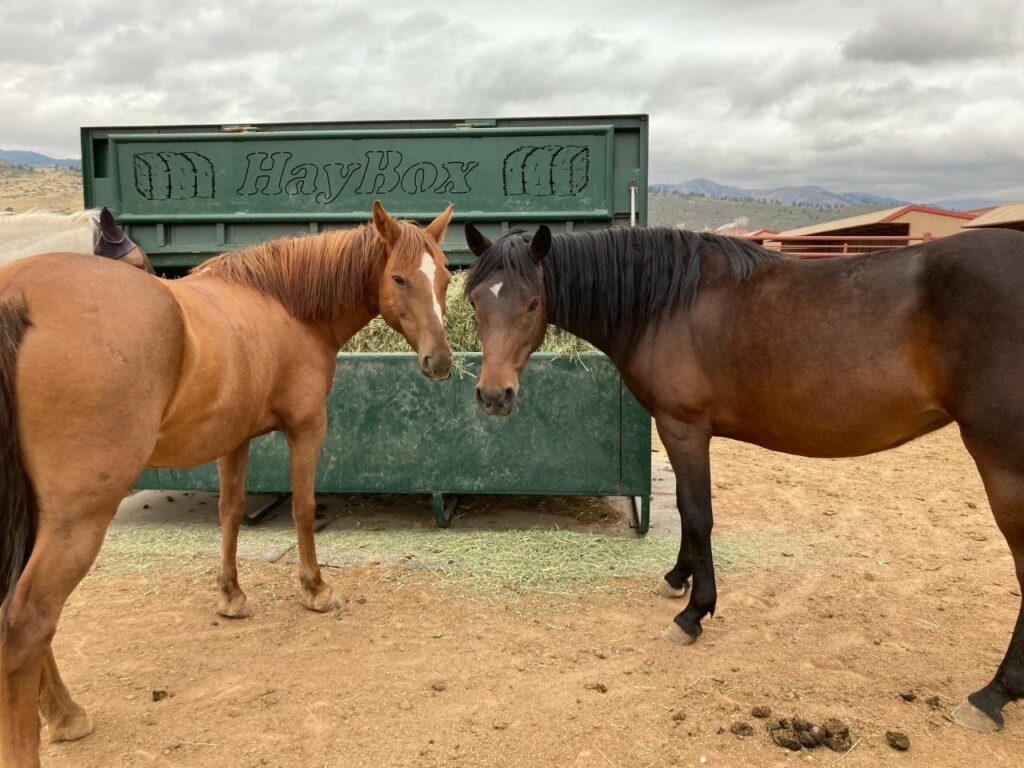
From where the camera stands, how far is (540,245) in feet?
10.8

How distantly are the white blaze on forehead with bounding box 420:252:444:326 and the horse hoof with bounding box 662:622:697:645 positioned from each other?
6.04ft

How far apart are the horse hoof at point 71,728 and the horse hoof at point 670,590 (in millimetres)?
2723

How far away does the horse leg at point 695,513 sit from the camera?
3.24 metres

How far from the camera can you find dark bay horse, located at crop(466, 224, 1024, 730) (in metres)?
2.58

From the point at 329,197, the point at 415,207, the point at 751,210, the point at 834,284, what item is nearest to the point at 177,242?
the point at 329,197

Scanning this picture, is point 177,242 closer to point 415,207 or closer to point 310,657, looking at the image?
point 415,207

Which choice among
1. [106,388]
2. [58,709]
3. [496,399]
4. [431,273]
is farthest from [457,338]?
[58,709]

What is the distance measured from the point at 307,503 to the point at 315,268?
122 centimetres

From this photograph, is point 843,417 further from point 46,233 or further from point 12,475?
point 46,233

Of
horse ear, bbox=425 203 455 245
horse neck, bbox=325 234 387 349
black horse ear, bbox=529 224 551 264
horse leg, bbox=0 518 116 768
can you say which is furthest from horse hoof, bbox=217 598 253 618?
black horse ear, bbox=529 224 551 264

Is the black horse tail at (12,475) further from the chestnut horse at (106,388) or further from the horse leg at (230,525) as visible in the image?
the horse leg at (230,525)

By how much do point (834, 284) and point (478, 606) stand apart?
7.89ft

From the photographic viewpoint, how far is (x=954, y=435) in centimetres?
885

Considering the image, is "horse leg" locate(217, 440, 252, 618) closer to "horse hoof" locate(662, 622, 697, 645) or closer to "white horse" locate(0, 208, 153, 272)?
"horse hoof" locate(662, 622, 697, 645)
